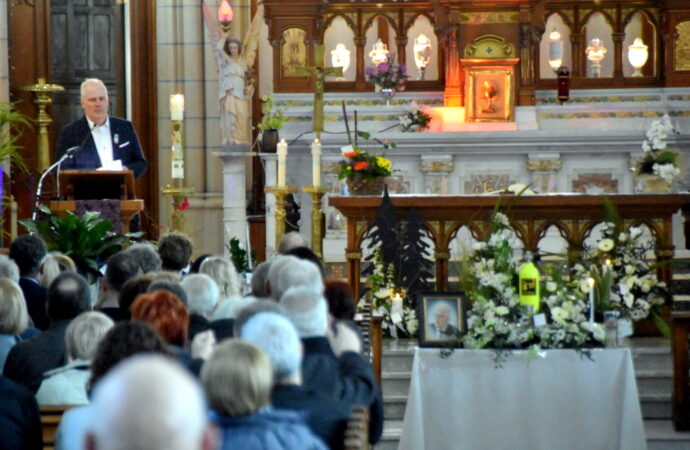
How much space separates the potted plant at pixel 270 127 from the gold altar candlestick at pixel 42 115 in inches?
97.4

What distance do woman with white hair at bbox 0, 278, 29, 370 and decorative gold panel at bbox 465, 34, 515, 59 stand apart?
8.49 m

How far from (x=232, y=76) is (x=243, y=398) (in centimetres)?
1092

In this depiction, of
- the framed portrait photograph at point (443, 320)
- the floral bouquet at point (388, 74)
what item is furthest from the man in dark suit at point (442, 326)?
the floral bouquet at point (388, 74)

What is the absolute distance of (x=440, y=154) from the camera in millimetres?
13258

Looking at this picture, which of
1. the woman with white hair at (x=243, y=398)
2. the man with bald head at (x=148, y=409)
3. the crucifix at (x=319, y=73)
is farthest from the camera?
the crucifix at (x=319, y=73)

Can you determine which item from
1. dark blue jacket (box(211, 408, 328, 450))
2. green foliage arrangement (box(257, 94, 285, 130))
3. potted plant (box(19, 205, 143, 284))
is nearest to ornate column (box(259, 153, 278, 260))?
green foliage arrangement (box(257, 94, 285, 130))

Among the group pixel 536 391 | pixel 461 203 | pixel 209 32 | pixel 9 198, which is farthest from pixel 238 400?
pixel 209 32

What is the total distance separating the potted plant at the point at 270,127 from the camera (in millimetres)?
13016

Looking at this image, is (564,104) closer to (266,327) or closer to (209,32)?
(209,32)

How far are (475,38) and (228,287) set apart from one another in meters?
7.45

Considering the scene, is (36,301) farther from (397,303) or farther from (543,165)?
(543,165)

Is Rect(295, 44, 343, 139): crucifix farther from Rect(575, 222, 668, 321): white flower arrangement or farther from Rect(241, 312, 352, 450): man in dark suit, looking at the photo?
Rect(241, 312, 352, 450): man in dark suit

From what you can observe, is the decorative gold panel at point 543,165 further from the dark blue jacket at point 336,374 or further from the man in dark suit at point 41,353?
the dark blue jacket at point 336,374

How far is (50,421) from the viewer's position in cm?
A: 471
